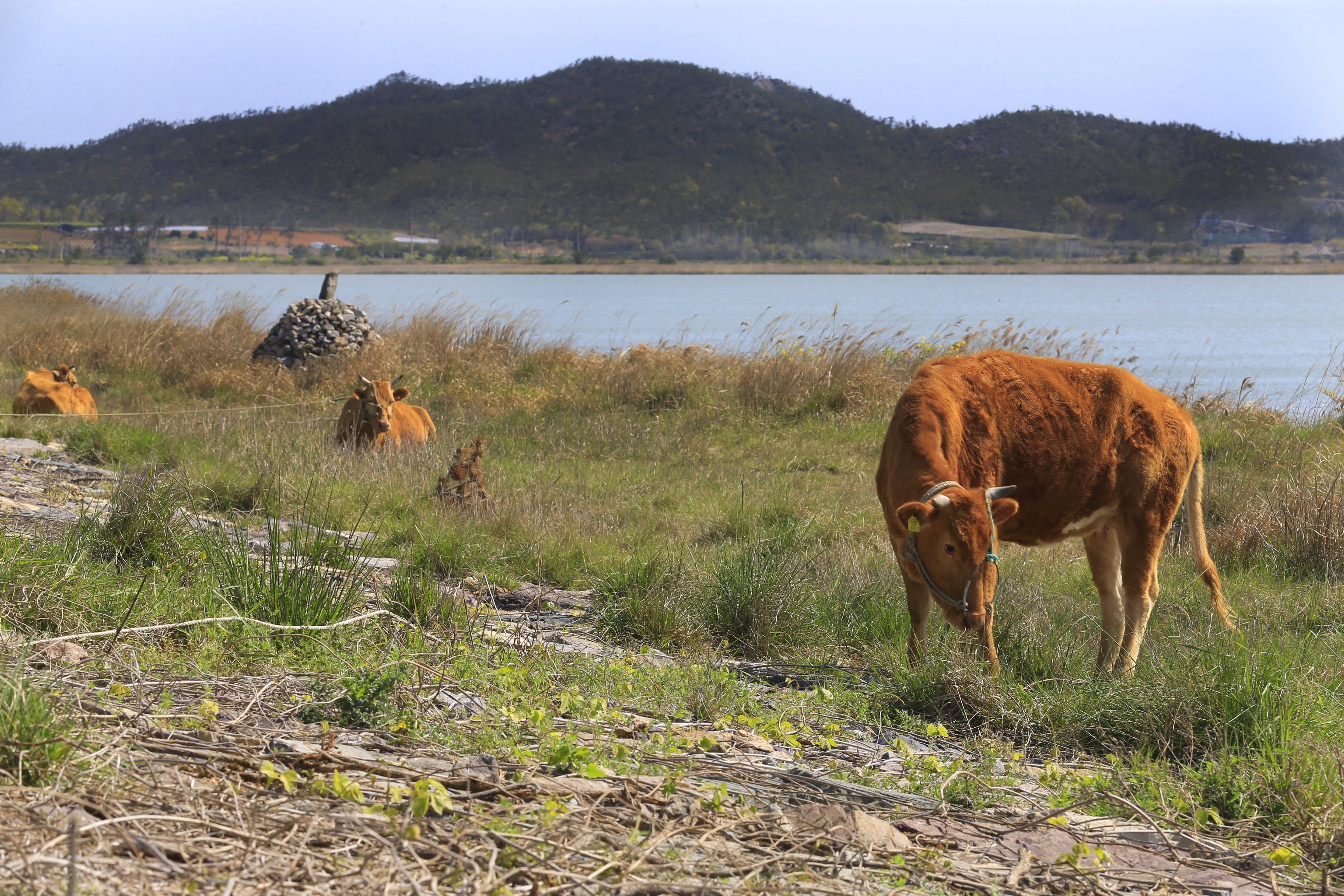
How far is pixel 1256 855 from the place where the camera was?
9.33 feet

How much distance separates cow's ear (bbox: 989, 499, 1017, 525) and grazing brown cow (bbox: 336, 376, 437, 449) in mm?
7021

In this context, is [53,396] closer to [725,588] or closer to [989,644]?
[725,588]

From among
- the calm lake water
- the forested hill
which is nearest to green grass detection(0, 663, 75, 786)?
the calm lake water

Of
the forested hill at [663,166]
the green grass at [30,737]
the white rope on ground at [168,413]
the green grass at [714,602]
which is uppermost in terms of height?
the forested hill at [663,166]

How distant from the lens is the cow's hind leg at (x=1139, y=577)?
5477 mm

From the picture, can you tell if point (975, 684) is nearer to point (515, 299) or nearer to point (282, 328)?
point (282, 328)

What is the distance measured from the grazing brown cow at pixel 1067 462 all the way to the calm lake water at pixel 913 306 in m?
8.38

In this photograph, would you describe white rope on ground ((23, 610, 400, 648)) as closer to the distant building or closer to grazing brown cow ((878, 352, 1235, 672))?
grazing brown cow ((878, 352, 1235, 672))

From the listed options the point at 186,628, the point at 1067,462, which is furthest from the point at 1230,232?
the point at 186,628

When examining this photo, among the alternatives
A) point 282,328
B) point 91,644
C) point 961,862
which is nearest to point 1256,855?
point 961,862

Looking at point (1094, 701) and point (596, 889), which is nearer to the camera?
point (596, 889)

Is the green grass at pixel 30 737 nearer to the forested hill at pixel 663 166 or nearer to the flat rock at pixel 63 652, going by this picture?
the flat rock at pixel 63 652

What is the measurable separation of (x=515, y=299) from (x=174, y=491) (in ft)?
146

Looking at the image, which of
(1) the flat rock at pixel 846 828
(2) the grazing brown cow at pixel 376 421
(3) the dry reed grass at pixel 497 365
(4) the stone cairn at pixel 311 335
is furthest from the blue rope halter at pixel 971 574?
(4) the stone cairn at pixel 311 335
